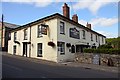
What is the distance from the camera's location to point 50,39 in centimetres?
2406

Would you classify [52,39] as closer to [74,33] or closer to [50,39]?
[50,39]

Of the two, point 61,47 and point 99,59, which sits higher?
point 61,47

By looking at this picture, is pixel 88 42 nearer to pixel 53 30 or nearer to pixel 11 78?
pixel 53 30

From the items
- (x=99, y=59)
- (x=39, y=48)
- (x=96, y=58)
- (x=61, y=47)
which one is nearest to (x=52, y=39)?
(x=61, y=47)

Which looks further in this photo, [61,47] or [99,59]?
[61,47]

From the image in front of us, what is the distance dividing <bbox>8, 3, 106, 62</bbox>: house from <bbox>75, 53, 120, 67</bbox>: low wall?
211cm

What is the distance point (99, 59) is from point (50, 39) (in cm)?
660

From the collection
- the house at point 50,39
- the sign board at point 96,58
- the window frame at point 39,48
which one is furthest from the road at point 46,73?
the window frame at point 39,48

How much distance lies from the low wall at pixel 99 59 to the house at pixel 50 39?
6.93ft

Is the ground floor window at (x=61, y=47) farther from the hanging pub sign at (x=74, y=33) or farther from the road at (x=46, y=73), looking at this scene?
the road at (x=46, y=73)

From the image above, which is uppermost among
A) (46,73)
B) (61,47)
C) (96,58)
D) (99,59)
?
(61,47)

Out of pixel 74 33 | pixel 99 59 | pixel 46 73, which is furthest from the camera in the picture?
pixel 74 33

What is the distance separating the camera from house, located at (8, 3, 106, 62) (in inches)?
934

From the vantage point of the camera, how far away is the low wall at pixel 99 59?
2122 cm
